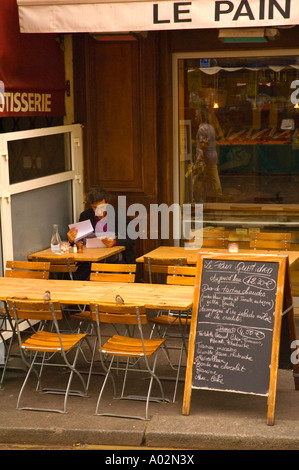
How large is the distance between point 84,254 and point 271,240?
2.33m

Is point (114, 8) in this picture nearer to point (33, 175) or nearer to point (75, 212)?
Result: point (33, 175)

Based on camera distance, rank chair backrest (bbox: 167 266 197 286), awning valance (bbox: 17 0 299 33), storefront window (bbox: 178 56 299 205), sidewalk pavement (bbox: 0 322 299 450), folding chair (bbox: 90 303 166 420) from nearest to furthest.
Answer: sidewalk pavement (bbox: 0 322 299 450)
folding chair (bbox: 90 303 166 420)
chair backrest (bbox: 167 266 197 286)
awning valance (bbox: 17 0 299 33)
storefront window (bbox: 178 56 299 205)

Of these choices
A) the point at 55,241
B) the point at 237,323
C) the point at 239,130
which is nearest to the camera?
the point at 237,323

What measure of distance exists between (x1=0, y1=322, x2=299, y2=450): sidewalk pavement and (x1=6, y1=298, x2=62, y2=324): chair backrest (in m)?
0.81

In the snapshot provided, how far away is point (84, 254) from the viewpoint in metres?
9.27

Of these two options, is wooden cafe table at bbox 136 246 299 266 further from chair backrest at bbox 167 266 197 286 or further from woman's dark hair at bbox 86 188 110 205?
woman's dark hair at bbox 86 188 110 205

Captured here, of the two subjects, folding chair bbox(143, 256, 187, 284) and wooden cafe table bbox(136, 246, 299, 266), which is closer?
folding chair bbox(143, 256, 187, 284)

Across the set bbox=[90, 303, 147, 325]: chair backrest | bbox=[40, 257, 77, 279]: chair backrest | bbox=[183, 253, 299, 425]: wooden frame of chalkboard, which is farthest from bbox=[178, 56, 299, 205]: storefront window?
bbox=[90, 303, 147, 325]: chair backrest

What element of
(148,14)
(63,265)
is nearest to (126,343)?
(63,265)

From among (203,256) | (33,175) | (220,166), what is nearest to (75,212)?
(33,175)

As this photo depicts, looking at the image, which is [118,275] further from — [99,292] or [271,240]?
[271,240]

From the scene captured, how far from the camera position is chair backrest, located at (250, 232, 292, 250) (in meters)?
9.31

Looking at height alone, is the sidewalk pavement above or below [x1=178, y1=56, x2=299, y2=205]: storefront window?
below
